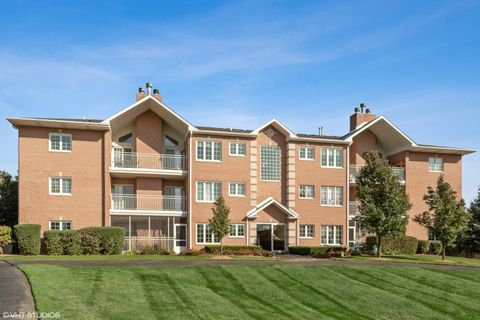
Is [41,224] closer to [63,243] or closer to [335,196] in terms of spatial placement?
[63,243]

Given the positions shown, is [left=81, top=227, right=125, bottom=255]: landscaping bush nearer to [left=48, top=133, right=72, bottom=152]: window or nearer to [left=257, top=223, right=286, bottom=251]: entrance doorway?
[left=48, top=133, right=72, bottom=152]: window

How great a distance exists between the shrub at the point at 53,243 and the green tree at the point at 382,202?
19.5m

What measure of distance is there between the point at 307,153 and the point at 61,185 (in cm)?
1864

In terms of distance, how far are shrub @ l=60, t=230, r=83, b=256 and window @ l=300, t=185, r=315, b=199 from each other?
662 inches

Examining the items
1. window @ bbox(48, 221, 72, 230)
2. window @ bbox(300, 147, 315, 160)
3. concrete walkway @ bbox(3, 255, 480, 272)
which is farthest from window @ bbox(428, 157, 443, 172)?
window @ bbox(48, 221, 72, 230)

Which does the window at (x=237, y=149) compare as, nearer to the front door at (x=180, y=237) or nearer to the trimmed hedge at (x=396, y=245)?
the front door at (x=180, y=237)

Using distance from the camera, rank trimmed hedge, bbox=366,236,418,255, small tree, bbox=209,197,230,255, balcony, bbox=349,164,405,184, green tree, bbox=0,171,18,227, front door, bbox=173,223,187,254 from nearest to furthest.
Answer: small tree, bbox=209,197,230,255 → front door, bbox=173,223,187,254 → trimmed hedge, bbox=366,236,418,255 → green tree, bbox=0,171,18,227 → balcony, bbox=349,164,405,184

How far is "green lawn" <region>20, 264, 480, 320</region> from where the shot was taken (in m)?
12.2

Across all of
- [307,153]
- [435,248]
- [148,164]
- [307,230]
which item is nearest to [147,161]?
[148,164]

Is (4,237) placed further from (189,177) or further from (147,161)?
(189,177)

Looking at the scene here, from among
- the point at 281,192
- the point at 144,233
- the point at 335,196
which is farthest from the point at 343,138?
the point at 144,233

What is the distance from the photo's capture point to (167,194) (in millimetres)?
32750

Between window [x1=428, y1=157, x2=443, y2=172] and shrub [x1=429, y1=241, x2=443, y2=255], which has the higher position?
window [x1=428, y1=157, x2=443, y2=172]

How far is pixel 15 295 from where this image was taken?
12.4 meters
